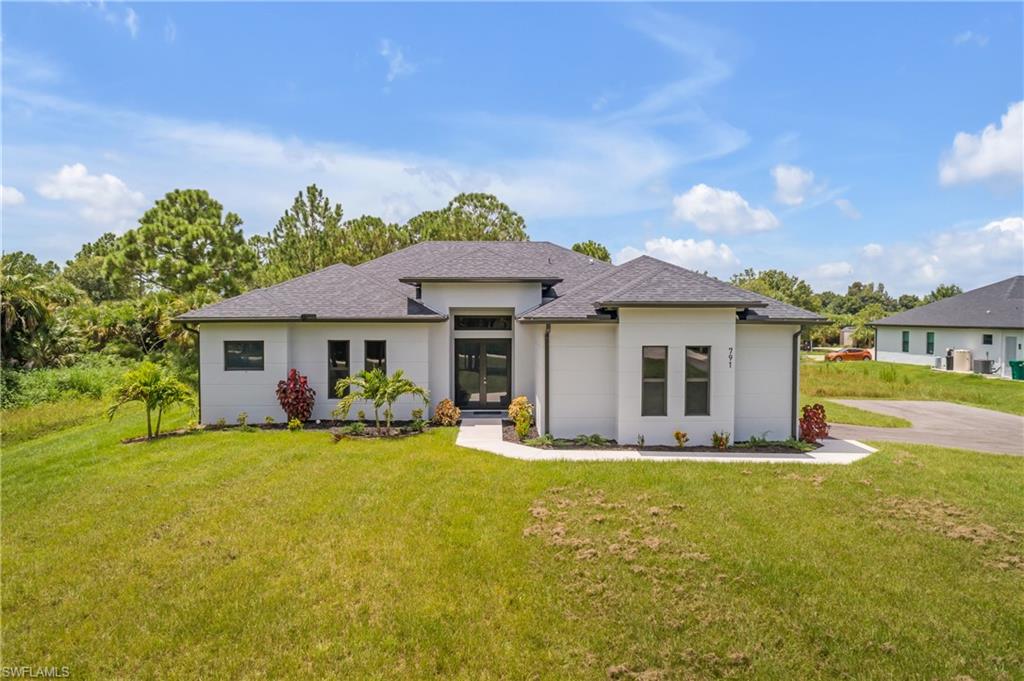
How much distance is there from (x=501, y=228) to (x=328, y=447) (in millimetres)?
30747

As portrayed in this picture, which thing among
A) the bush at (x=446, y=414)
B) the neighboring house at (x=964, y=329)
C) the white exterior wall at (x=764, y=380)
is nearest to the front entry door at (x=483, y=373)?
the bush at (x=446, y=414)

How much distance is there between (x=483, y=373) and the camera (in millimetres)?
15453

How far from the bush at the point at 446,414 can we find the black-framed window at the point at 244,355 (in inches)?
197

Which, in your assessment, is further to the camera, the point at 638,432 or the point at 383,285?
the point at 383,285

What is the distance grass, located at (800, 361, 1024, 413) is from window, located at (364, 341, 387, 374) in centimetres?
1667

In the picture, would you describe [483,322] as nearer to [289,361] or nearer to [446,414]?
[446,414]

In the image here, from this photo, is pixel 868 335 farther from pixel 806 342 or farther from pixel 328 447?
pixel 328 447

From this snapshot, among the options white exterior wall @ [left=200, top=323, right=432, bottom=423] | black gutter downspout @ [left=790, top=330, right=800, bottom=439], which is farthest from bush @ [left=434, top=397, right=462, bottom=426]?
black gutter downspout @ [left=790, top=330, right=800, bottom=439]

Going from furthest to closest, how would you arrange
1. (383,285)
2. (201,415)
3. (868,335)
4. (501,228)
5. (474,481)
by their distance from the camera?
(868,335), (501,228), (383,285), (201,415), (474,481)

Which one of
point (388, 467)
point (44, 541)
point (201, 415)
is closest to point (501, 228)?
point (201, 415)

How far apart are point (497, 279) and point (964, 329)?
30744mm

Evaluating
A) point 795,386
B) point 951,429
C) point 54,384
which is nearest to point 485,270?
point 795,386

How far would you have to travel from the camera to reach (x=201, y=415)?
13.8m

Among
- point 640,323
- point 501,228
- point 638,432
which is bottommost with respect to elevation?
point 638,432
